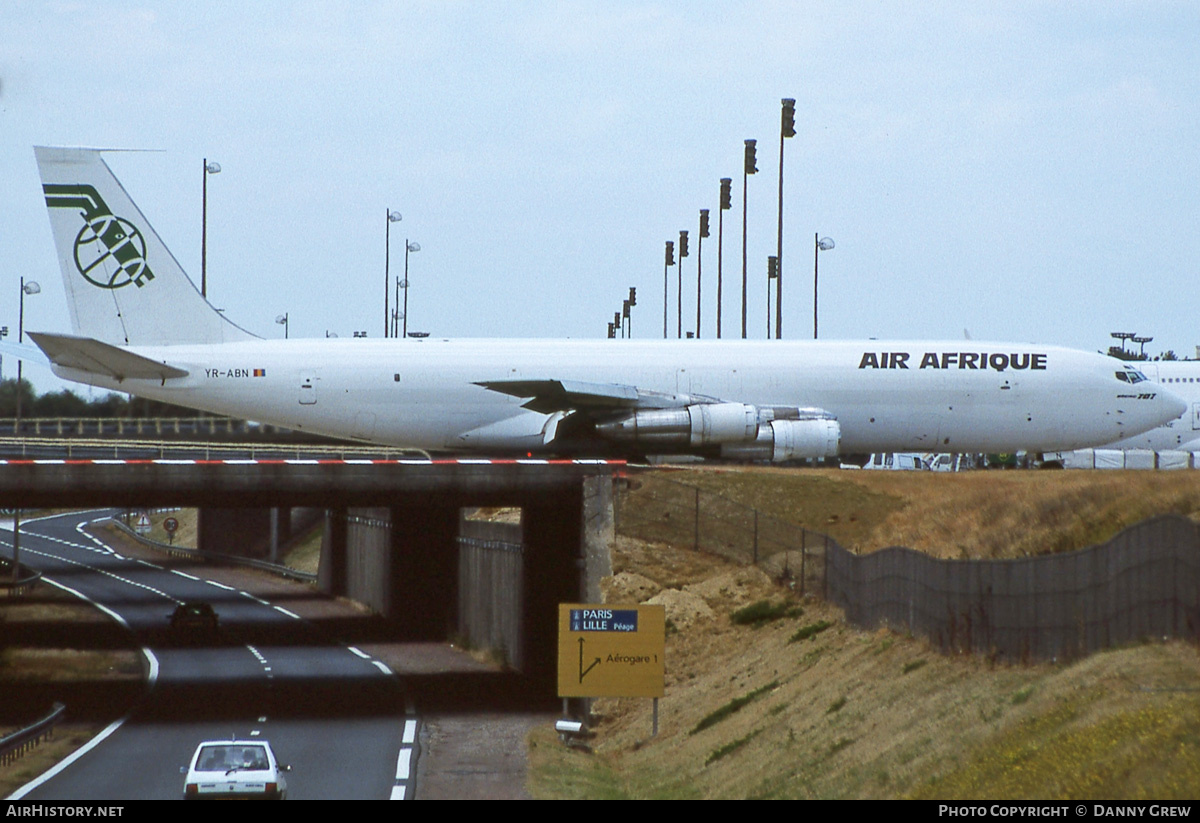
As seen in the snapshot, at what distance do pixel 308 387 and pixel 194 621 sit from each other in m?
18.4

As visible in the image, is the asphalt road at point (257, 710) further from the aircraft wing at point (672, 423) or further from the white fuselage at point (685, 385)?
the aircraft wing at point (672, 423)

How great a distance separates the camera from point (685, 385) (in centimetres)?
5128

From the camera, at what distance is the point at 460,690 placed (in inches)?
1815

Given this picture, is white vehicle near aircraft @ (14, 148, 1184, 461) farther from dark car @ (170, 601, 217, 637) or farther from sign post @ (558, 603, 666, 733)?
dark car @ (170, 601, 217, 637)

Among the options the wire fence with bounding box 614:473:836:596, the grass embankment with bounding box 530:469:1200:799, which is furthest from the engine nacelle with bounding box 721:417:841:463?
the wire fence with bounding box 614:473:836:596

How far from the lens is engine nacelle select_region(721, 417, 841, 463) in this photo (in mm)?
49875

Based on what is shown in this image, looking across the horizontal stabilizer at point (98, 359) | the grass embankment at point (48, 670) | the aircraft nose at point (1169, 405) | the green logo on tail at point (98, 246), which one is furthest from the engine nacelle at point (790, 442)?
the grass embankment at point (48, 670)

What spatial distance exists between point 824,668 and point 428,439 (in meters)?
23.7

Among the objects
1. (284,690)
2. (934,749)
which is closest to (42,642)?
(284,690)

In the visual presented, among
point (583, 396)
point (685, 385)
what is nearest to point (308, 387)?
point (583, 396)

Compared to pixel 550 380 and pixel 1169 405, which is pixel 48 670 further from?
pixel 1169 405

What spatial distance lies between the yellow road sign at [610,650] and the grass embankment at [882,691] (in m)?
1.45

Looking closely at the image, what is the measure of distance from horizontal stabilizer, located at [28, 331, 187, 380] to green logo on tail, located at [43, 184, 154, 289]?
140 inches
